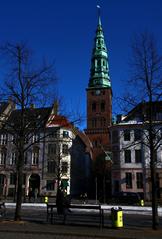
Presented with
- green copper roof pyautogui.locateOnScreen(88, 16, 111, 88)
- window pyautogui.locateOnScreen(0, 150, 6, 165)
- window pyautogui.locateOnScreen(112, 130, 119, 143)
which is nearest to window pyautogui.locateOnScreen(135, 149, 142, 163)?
window pyautogui.locateOnScreen(112, 130, 119, 143)

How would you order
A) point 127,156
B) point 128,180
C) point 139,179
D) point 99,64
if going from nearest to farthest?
point 139,179 < point 128,180 < point 127,156 < point 99,64

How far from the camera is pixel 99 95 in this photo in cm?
8400

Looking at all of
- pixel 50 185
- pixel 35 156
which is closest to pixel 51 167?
pixel 50 185

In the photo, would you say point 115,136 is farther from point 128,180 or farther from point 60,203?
point 60,203

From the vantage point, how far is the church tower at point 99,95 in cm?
7925

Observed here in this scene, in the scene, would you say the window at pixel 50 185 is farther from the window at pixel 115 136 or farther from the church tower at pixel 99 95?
the church tower at pixel 99 95

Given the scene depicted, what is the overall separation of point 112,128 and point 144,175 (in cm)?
918

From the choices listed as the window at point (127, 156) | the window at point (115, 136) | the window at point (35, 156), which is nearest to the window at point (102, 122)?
the window at point (35, 156)

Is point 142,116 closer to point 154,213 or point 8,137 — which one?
point 154,213

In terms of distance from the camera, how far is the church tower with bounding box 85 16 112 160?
260 ft

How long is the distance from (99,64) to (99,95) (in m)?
8.64

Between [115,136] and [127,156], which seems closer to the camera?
[127,156]

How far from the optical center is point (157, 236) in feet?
39.3

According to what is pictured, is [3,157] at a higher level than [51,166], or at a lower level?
higher
